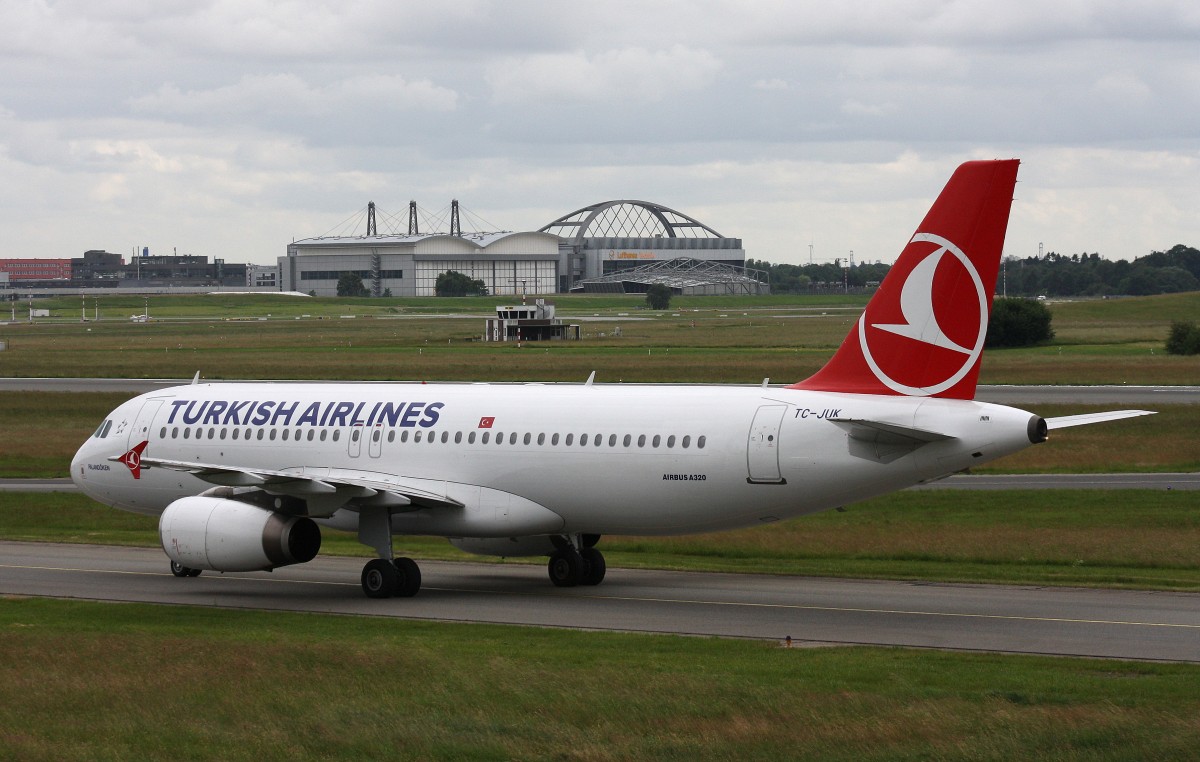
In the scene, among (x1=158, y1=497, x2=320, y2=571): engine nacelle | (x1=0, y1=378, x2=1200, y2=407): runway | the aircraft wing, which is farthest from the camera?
(x1=0, y1=378, x2=1200, y2=407): runway

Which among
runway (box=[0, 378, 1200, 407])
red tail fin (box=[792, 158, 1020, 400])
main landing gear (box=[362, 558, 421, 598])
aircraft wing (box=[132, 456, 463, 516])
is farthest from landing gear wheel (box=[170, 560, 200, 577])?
runway (box=[0, 378, 1200, 407])

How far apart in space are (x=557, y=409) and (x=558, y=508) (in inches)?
78.4

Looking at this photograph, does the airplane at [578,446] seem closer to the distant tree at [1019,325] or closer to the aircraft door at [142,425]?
the aircraft door at [142,425]

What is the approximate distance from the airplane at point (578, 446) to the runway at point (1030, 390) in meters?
28.9

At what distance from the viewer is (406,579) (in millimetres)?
31719

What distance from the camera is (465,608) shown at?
30156 millimetres

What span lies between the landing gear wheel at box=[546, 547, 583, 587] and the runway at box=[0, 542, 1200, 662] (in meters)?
0.27

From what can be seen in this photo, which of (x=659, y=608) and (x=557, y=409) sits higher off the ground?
(x=557, y=409)

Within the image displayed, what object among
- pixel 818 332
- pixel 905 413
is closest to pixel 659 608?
pixel 905 413

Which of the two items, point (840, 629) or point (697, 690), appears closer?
point (697, 690)

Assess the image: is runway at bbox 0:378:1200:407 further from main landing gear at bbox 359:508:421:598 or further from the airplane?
main landing gear at bbox 359:508:421:598

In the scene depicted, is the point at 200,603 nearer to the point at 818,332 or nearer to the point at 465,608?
the point at 465,608

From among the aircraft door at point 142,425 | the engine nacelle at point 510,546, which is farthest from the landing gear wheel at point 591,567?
the aircraft door at point 142,425

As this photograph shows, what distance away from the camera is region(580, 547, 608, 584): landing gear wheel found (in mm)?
32875
